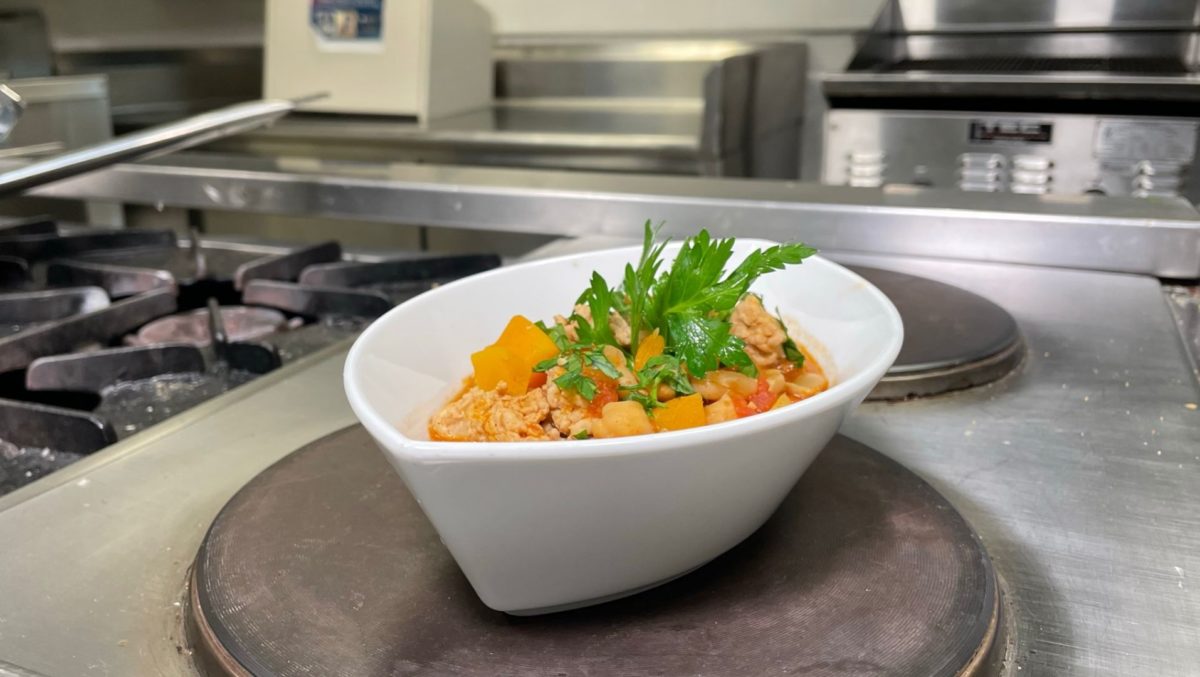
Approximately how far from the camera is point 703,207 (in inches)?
42.4

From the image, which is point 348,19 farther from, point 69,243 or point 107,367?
point 107,367

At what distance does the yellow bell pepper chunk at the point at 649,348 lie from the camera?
0.53 metres

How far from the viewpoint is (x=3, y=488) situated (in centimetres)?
67

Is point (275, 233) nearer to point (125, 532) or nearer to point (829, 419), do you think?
point (125, 532)

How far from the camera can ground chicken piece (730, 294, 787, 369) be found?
0.55 meters

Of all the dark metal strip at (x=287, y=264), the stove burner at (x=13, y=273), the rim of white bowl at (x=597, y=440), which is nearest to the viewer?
the rim of white bowl at (x=597, y=440)

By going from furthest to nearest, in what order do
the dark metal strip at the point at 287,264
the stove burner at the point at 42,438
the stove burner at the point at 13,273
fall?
the stove burner at the point at 13,273 → the dark metal strip at the point at 287,264 → the stove burner at the point at 42,438

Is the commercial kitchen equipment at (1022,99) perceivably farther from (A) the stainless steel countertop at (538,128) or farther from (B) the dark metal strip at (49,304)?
(B) the dark metal strip at (49,304)

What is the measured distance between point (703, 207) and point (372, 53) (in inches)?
59.9

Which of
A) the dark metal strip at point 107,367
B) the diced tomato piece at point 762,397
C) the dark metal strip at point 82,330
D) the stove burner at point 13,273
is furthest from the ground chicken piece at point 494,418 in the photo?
the stove burner at point 13,273

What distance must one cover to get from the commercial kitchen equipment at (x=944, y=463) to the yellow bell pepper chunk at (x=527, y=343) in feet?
0.38

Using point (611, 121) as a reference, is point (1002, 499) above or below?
below

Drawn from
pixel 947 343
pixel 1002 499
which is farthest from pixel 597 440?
pixel 947 343

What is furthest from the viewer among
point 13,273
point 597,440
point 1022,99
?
point 1022,99
